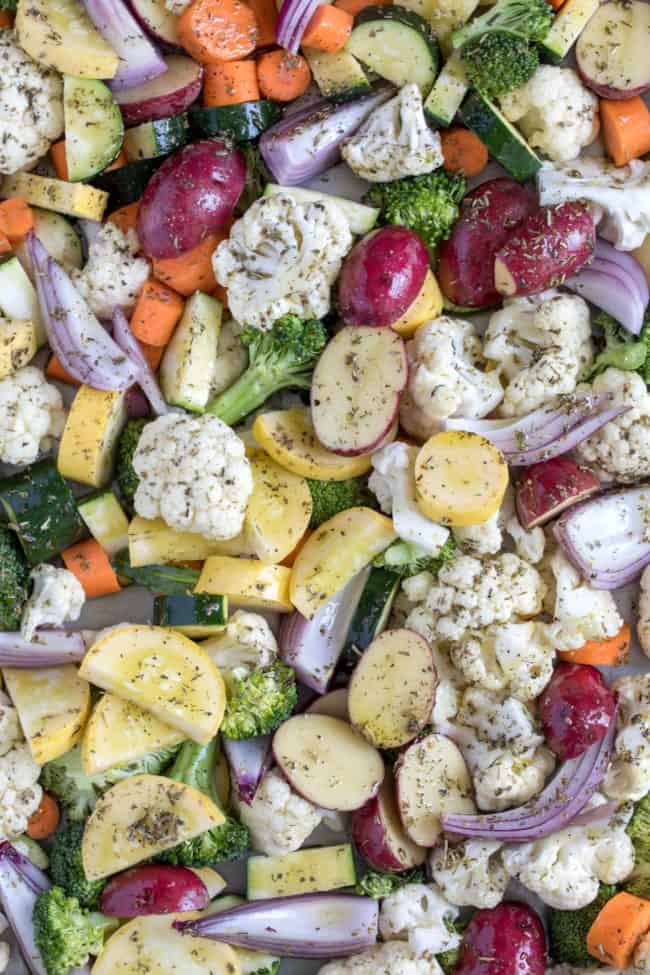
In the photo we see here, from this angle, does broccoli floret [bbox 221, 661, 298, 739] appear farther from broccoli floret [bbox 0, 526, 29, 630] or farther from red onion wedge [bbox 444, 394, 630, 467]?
red onion wedge [bbox 444, 394, 630, 467]

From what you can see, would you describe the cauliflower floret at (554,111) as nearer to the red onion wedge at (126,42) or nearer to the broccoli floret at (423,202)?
the broccoli floret at (423,202)

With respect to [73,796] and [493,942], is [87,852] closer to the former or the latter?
[73,796]

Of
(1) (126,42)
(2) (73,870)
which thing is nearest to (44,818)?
(2) (73,870)

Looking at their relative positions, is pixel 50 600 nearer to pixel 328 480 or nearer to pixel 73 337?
pixel 73 337

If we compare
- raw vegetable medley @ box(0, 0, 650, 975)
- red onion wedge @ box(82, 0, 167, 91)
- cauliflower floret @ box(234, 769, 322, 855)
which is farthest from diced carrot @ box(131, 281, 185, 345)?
cauliflower floret @ box(234, 769, 322, 855)

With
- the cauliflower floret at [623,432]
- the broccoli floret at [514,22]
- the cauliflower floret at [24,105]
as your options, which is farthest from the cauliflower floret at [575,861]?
the cauliflower floret at [24,105]

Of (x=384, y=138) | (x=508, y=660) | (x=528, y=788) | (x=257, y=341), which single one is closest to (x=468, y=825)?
(x=528, y=788)
